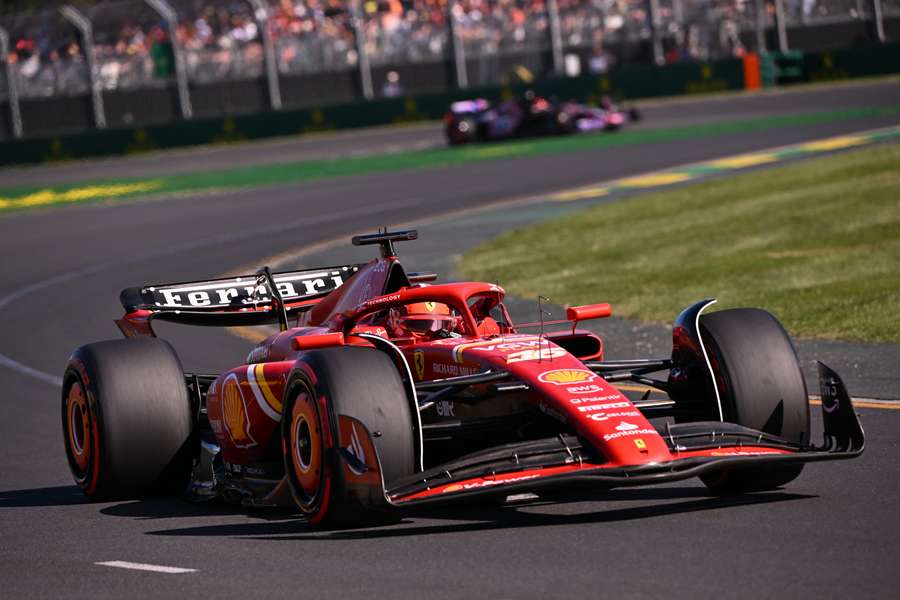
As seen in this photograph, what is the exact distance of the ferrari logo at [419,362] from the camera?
858cm

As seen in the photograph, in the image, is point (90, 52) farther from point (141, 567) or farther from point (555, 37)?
point (141, 567)

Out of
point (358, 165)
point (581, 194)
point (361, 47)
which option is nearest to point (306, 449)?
point (581, 194)

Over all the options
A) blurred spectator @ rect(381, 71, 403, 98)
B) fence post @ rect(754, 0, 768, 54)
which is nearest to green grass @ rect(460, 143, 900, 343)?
fence post @ rect(754, 0, 768, 54)

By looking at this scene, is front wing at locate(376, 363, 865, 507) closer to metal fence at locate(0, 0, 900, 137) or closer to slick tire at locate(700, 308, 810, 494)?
slick tire at locate(700, 308, 810, 494)

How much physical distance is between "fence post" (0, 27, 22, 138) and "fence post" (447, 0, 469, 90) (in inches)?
492

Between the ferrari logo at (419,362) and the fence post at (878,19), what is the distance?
38.3 meters

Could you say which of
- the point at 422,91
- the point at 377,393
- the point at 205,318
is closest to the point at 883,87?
the point at 422,91

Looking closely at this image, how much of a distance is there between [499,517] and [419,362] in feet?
3.49

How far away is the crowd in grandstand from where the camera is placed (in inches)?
1767

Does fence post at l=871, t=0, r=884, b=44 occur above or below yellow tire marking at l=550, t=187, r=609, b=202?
above

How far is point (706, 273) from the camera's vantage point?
56.4ft

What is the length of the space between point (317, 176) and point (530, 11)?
50.0ft

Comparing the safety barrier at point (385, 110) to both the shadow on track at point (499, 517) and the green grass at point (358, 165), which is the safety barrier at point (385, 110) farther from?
the shadow on track at point (499, 517)

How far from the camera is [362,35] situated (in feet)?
155
